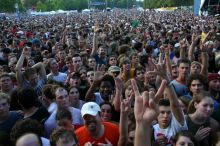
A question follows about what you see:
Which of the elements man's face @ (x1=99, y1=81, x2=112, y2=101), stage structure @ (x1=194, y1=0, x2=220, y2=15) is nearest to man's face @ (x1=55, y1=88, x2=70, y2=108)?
man's face @ (x1=99, y1=81, x2=112, y2=101)

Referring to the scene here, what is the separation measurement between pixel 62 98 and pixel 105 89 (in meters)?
1.17

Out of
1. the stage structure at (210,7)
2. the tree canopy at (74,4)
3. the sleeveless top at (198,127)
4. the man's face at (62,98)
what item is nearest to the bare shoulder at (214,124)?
the sleeveless top at (198,127)

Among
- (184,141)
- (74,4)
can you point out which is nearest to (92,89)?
(184,141)

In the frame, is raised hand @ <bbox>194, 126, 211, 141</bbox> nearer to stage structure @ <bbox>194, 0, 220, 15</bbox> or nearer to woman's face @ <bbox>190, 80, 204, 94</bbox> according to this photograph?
woman's face @ <bbox>190, 80, 204, 94</bbox>

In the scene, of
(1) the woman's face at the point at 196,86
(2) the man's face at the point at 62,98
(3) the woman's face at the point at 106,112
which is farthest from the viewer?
(1) the woman's face at the point at 196,86

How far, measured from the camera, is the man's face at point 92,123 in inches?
187

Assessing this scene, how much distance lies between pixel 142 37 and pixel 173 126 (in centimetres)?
1222

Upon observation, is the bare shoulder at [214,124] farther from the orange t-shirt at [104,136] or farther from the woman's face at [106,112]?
the woman's face at [106,112]

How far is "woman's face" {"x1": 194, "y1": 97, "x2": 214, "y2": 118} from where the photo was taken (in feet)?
16.3

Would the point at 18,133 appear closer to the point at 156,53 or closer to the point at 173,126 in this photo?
the point at 173,126

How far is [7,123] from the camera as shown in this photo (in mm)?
5422

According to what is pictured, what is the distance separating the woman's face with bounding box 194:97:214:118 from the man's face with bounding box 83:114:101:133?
3.79ft

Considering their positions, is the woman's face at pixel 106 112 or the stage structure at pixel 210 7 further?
the stage structure at pixel 210 7

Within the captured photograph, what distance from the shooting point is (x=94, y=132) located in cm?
477
